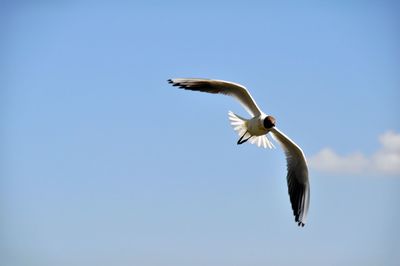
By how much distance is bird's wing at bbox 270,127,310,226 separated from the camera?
6.20 meters

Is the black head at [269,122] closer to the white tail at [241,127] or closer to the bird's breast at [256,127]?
the bird's breast at [256,127]

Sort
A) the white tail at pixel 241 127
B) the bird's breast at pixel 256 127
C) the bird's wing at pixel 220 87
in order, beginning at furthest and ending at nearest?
1. the white tail at pixel 241 127
2. the bird's breast at pixel 256 127
3. the bird's wing at pixel 220 87

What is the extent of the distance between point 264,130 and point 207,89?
0.77 meters

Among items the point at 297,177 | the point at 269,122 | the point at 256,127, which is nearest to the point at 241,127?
the point at 256,127

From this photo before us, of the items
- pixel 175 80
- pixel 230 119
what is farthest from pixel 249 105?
pixel 175 80

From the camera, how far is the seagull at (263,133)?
5.75 m

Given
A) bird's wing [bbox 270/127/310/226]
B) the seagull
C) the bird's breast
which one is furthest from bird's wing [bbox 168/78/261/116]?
bird's wing [bbox 270/127/310/226]

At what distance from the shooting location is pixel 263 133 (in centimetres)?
597

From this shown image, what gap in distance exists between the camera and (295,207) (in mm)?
6234

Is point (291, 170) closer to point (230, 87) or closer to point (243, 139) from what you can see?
point (243, 139)

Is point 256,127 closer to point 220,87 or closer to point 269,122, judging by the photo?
point 269,122

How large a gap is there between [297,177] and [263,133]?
75cm

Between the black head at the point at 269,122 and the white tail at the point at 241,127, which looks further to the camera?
the white tail at the point at 241,127

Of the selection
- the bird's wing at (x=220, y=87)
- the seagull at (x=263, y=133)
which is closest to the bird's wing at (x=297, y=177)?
the seagull at (x=263, y=133)
